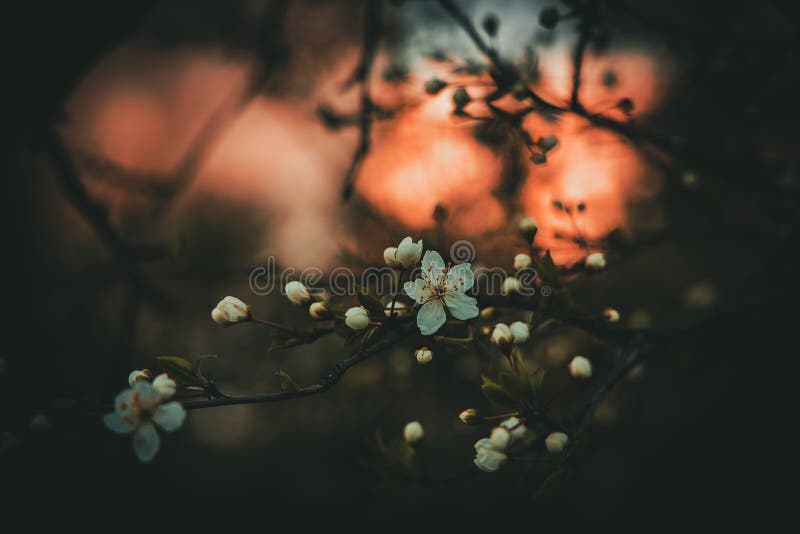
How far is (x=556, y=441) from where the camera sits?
95 cm

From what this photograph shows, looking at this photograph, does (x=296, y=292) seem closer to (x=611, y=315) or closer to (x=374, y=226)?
(x=611, y=315)

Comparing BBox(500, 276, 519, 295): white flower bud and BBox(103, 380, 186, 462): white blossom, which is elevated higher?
BBox(500, 276, 519, 295): white flower bud

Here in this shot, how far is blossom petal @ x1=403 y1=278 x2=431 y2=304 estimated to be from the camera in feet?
3.16

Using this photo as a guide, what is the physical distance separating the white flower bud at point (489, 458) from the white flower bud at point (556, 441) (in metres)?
0.09

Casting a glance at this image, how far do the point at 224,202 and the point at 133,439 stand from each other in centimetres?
377

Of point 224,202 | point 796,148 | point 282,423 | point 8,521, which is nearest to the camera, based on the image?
point 8,521

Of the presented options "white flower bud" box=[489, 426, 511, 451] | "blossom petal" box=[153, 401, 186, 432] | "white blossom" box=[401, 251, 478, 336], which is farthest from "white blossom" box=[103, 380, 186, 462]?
"white flower bud" box=[489, 426, 511, 451]

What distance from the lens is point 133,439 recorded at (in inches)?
35.4

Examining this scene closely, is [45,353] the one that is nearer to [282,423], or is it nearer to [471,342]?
[282,423]

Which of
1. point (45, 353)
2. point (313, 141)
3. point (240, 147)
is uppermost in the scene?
point (313, 141)

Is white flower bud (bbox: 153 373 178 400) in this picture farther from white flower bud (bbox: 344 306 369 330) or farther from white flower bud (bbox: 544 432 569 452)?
white flower bud (bbox: 544 432 569 452)

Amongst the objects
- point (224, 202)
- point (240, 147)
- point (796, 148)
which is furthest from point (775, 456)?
point (240, 147)

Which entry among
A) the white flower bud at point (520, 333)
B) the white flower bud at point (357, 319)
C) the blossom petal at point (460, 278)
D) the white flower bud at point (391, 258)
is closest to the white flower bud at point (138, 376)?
the white flower bud at point (357, 319)

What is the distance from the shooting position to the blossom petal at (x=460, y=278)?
100 centimetres
